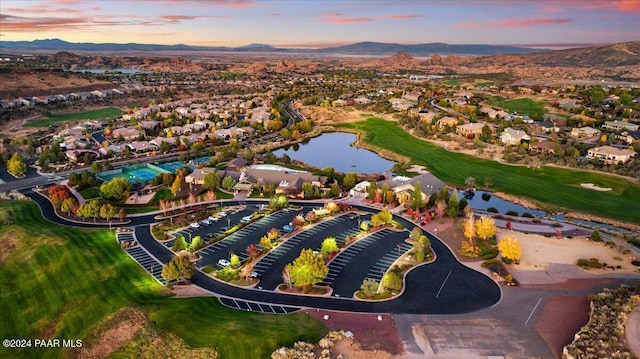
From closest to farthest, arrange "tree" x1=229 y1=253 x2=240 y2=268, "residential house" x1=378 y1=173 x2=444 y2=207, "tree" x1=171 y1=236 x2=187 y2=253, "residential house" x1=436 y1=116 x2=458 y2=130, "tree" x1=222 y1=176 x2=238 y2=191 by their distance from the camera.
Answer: "tree" x1=229 y1=253 x2=240 y2=268, "tree" x1=171 y1=236 x2=187 y2=253, "residential house" x1=378 y1=173 x2=444 y2=207, "tree" x1=222 y1=176 x2=238 y2=191, "residential house" x1=436 y1=116 x2=458 y2=130

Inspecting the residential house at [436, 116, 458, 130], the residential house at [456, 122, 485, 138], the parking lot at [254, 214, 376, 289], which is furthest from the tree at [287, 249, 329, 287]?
the residential house at [436, 116, 458, 130]

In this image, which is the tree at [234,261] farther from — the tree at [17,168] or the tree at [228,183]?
the tree at [17,168]

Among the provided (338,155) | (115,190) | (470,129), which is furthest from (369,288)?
(470,129)

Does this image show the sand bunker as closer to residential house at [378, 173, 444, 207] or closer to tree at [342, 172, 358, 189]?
residential house at [378, 173, 444, 207]

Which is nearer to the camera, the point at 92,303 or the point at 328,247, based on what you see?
the point at 92,303

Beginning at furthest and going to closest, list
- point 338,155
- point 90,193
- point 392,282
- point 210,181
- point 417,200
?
point 338,155 < point 210,181 < point 90,193 < point 417,200 < point 392,282

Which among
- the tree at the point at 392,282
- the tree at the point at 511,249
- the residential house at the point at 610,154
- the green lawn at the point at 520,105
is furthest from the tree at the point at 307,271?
the green lawn at the point at 520,105

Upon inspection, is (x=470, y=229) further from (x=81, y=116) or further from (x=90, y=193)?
(x=81, y=116)
